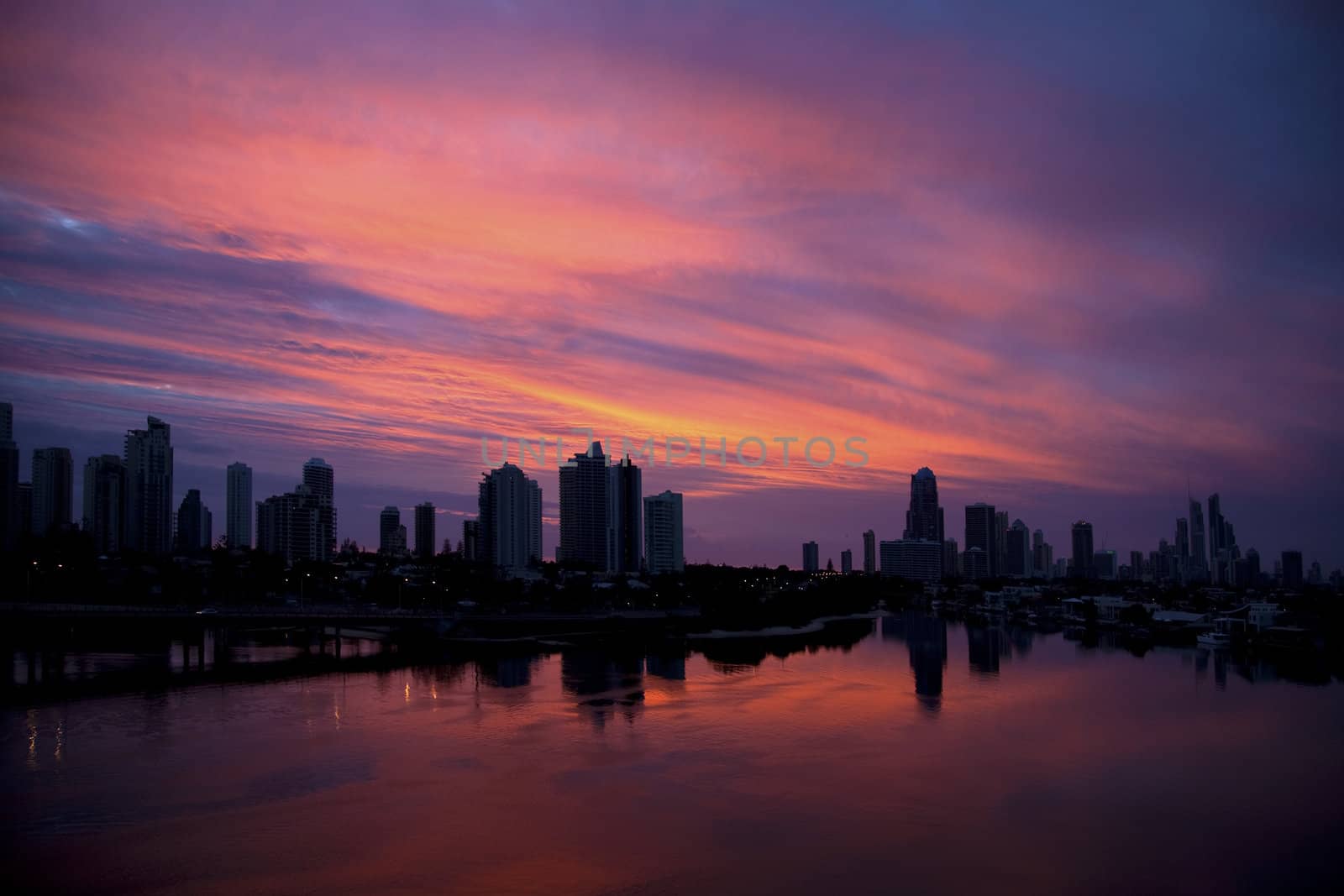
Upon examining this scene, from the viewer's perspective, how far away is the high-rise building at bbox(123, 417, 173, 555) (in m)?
91.5

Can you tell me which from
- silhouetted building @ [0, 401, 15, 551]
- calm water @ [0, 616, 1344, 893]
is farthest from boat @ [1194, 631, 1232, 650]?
silhouetted building @ [0, 401, 15, 551]

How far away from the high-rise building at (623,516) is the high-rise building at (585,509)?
72 cm

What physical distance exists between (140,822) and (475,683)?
15.4m

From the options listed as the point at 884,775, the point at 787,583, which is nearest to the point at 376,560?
the point at 787,583

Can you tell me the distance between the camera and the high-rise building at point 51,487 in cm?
8188

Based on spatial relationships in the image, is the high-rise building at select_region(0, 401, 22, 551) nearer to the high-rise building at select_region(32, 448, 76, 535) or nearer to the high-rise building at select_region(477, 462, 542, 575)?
the high-rise building at select_region(32, 448, 76, 535)

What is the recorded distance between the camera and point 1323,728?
22.3 metres

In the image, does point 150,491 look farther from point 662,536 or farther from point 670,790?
point 670,790

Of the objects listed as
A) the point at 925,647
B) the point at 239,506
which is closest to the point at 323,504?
the point at 239,506

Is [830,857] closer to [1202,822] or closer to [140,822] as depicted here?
[1202,822]

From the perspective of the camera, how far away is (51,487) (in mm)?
83062

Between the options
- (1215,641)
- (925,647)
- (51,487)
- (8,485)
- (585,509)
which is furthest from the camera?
(585,509)

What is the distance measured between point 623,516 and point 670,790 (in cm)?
9847

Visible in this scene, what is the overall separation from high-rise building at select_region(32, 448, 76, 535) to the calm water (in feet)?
225
